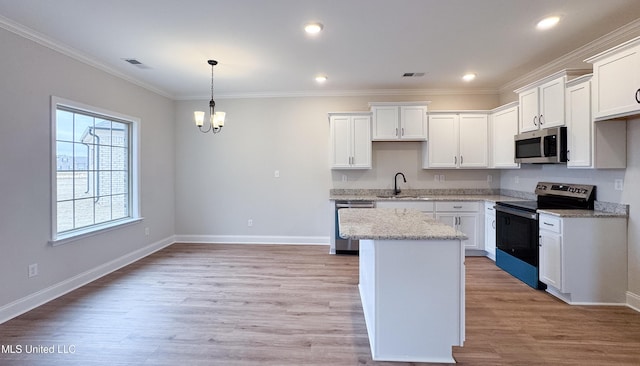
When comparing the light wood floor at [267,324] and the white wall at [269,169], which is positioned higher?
the white wall at [269,169]

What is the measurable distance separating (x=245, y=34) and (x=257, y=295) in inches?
106

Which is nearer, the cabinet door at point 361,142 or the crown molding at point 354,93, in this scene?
the cabinet door at point 361,142

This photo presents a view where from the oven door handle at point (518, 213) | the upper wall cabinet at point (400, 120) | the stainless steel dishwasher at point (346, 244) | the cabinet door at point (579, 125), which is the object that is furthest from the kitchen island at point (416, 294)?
the upper wall cabinet at point (400, 120)

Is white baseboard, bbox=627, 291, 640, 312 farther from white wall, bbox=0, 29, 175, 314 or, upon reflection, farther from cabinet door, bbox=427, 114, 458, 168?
white wall, bbox=0, 29, 175, 314

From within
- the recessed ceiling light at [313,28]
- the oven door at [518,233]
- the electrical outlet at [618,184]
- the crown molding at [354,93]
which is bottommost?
the oven door at [518,233]

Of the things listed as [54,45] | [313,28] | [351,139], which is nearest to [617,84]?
[313,28]

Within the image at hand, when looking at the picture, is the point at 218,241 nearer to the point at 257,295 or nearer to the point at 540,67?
the point at 257,295

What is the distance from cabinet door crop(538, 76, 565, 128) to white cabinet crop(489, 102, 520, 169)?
0.56 metres

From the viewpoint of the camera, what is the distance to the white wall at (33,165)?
8.52ft

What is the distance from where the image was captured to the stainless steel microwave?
3135mm

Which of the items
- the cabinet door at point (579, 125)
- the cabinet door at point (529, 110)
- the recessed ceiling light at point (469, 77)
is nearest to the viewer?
the cabinet door at point (579, 125)

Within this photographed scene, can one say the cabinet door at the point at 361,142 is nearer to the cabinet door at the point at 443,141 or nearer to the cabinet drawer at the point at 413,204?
the cabinet drawer at the point at 413,204

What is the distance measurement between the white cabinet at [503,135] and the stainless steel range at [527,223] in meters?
0.58

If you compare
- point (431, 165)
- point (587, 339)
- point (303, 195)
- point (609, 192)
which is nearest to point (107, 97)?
point (303, 195)
